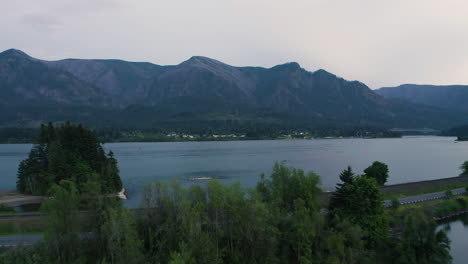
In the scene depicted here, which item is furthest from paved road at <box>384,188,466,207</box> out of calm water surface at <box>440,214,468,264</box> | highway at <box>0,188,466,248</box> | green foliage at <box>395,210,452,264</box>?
green foliage at <box>395,210,452,264</box>

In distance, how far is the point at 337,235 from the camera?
116 feet

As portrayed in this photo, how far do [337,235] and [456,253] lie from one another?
63.2ft

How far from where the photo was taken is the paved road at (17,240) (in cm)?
3312

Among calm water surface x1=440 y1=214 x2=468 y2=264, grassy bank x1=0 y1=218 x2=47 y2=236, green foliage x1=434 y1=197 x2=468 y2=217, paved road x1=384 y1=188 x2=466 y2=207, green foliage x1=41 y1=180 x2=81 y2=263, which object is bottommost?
calm water surface x1=440 y1=214 x2=468 y2=264

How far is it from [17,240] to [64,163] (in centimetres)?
3889

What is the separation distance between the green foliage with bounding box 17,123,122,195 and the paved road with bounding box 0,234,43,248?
31.3m

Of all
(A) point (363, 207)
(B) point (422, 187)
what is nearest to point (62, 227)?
(A) point (363, 207)

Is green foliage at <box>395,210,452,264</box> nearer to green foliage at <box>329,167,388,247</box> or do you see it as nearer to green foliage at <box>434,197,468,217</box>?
green foliage at <box>329,167,388,247</box>

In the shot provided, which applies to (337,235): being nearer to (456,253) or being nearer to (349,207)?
(349,207)

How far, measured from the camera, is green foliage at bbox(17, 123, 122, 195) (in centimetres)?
7056

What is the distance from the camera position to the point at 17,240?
34250 millimetres

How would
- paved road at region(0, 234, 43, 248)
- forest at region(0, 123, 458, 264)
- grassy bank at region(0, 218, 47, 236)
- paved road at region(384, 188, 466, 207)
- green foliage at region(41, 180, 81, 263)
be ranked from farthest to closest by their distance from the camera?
paved road at region(384, 188, 466, 207) → grassy bank at region(0, 218, 47, 236) → paved road at region(0, 234, 43, 248) → green foliage at region(41, 180, 81, 263) → forest at region(0, 123, 458, 264)

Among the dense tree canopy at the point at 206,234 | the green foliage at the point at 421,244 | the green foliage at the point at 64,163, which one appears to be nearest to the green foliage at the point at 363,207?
the dense tree canopy at the point at 206,234

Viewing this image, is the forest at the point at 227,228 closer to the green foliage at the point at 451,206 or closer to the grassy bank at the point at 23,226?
the grassy bank at the point at 23,226
